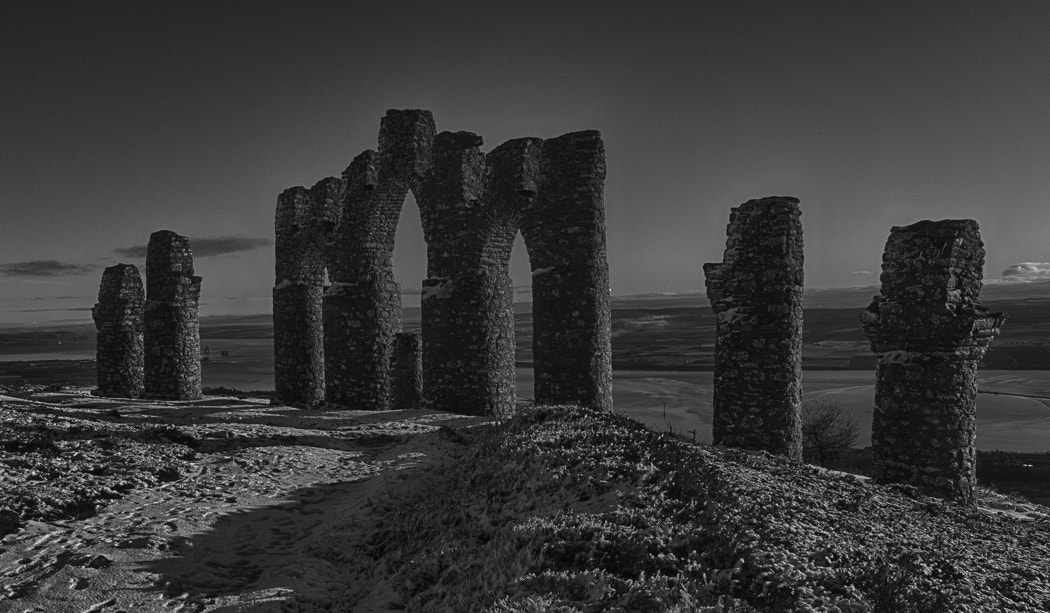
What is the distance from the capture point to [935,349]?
11258 millimetres

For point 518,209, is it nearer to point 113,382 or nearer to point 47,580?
point 47,580

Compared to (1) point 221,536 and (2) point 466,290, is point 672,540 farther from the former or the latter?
(2) point 466,290

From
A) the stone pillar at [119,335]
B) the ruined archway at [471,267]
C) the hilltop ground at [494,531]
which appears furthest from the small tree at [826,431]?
the stone pillar at [119,335]

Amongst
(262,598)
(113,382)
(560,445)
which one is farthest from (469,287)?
(113,382)

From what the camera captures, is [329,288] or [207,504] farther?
[329,288]

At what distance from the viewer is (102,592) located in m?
5.71

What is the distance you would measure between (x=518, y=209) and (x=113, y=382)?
19.2 m

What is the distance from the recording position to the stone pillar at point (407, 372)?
68.2 ft

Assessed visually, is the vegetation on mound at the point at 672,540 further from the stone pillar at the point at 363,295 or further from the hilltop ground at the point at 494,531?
the stone pillar at the point at 363,295

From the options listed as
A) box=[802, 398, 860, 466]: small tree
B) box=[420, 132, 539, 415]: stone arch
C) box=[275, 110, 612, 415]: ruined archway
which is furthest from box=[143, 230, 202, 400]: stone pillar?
box=[802, 398, 860, 466]: small tree

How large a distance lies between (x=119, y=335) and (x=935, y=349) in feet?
90.8

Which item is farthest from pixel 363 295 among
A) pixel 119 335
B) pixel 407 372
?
pixel 119 335

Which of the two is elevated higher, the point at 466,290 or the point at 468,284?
the point at 468,284

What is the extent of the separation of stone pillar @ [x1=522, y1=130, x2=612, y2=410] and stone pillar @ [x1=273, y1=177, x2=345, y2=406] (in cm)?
939
